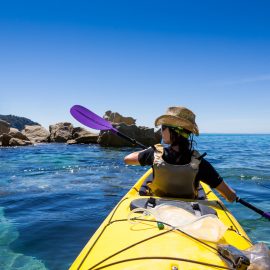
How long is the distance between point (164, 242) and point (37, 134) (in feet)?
117

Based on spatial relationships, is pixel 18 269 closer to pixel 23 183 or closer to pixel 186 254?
pixel 186 254

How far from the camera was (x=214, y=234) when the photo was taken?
8.98 feet

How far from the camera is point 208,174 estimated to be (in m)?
3.91

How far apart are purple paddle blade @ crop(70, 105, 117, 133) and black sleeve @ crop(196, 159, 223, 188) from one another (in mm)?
3151

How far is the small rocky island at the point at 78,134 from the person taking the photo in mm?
27309

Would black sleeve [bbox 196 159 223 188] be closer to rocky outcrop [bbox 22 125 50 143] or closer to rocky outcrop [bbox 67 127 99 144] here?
rocky outcrop [bbox 67 127 99 144]

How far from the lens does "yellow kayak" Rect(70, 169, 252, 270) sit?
2.33 metres

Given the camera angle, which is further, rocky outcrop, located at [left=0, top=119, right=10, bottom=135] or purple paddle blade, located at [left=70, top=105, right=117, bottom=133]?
rocky outcrop, located at [left=0, top=119, right=10, bottom=135]

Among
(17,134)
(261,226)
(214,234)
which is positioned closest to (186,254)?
(214,234)

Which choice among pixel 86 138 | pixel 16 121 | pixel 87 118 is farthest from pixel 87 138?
pixel 16 121

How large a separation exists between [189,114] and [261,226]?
11.5 ft

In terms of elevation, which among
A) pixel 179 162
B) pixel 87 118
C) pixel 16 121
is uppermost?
pixel 16 121

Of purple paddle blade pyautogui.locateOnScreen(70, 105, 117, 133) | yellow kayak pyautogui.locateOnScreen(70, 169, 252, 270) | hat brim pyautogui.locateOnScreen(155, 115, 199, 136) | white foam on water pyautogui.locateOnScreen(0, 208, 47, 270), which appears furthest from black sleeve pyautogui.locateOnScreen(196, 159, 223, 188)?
purple paddle blade pyautogui.locateOnScreen(70, 105, 117, 133)

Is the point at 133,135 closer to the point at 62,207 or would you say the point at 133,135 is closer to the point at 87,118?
the point at 62,207
